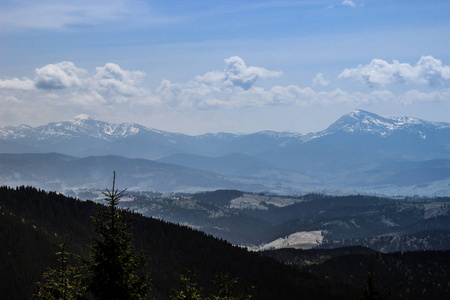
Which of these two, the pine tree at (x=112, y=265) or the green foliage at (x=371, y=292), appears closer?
the pine tree at (x=112, y=265)

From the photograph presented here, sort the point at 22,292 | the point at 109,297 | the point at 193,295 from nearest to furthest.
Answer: the point at 109,297, the point at 193,295, the point at 22,292

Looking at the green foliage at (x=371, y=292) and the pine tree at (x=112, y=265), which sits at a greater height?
the pine tree at (x=112, y=265)

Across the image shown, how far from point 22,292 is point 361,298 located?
178 meters

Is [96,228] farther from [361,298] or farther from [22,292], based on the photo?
[22,292]

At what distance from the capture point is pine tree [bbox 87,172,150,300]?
34125mm

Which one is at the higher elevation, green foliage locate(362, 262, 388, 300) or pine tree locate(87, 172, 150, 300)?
pine tree locate(87, 172, 150, 300)

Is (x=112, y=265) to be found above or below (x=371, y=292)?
above

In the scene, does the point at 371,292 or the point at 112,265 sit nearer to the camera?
the point at 112,265

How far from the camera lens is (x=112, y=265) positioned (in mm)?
34375

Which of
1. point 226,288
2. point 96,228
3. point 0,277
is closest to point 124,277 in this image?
point 96,228

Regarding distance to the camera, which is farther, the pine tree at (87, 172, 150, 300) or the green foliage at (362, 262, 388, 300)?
the green foliage at (362, 262, 388, 300)

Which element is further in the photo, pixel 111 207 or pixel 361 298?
pixel 361 298

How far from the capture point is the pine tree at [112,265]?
3412 cm

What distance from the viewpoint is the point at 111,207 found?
35750 millimetres
